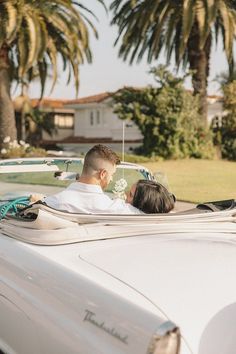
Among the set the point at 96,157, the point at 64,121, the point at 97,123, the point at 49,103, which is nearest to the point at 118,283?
the point at 96,157

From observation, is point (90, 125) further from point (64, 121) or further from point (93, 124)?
point (64, 121)

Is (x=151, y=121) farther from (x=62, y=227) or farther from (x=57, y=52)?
(x=62, y=227)

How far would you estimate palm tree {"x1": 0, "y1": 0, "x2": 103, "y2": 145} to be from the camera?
69.9ft

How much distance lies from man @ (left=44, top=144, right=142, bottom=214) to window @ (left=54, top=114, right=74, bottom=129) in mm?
52078

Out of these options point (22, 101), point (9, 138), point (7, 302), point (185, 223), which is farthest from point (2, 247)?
point (22, 101)

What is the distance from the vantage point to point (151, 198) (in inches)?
135

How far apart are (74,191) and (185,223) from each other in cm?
70

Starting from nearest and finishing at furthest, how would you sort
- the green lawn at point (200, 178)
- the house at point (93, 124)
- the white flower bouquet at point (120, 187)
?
the white flower bouquet at point (120, 187), the green lawn at point (200, 178), the house at point (93, 124)

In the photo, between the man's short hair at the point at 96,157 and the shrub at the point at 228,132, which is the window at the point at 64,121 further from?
the man's short hair at the point at 96,157

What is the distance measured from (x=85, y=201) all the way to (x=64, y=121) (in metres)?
53.5

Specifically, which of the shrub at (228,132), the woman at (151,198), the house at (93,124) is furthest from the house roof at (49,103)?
the woman at (151,198)

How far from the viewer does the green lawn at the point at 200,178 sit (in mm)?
15852

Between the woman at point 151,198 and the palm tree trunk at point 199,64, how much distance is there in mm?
23782

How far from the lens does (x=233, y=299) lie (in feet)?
7.34
